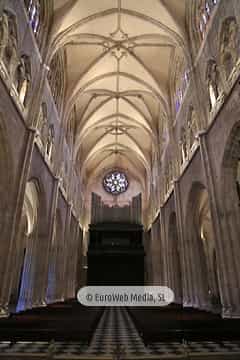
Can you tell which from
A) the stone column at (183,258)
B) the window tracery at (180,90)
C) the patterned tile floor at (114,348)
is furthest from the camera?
the window tracery at (180,90)

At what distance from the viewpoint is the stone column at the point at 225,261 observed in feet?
27.2

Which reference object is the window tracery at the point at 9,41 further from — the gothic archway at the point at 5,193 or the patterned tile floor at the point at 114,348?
the patterned tile floor at the point at 114,348

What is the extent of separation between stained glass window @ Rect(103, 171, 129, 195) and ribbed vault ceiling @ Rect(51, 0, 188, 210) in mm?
4706

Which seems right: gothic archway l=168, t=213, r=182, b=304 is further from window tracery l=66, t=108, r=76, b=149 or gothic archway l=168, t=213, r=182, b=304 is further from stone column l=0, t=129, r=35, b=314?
stone column l=0, t=129, r=35, b=314

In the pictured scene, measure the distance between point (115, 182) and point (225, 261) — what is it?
869 inches

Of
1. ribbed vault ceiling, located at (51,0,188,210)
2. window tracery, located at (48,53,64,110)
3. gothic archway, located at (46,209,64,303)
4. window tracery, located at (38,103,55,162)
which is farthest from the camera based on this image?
gothic archway, located at (46,209,64,303)

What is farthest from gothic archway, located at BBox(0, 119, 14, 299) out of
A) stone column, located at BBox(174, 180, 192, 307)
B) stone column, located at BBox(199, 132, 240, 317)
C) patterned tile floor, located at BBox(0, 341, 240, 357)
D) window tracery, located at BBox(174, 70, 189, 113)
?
window tracery, located at BBox(174, 70, 189, 113)

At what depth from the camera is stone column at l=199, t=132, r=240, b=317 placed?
27.2 ft

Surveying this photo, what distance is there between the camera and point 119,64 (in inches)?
681

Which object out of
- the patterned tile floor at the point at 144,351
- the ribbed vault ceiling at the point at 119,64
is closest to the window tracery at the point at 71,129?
the ribbed vault ceiling at the point at 119,64

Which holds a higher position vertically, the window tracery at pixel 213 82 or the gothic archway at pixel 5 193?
the window tracery at pixel 213 82

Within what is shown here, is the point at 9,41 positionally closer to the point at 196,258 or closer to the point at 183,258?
the point at 183,258

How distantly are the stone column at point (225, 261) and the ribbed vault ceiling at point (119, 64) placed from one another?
8899 mm

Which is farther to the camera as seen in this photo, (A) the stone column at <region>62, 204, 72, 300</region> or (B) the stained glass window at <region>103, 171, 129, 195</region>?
(B) the stained glass window at <region>103, 171, 129, 195</region>
